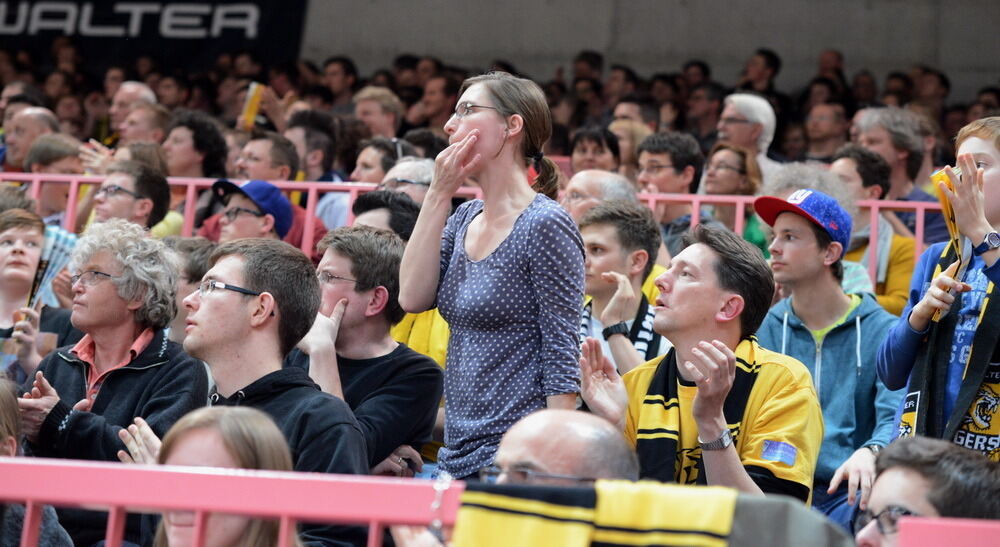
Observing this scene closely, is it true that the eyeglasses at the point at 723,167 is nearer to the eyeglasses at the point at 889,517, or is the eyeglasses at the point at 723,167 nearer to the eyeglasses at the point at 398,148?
the eyeglasses at the point at 398,148

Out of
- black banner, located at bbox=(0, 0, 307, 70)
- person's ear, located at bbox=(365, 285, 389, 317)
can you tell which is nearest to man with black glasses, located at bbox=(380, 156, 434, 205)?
person's ear, located at bbox=(365, 285, 389, 317)

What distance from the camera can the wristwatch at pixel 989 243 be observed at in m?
3.61

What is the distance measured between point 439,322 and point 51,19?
381 inches

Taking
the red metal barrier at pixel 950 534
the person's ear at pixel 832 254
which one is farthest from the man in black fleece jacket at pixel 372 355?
the red metal barrier at pixel 950 534

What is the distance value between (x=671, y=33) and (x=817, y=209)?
7.67 meters

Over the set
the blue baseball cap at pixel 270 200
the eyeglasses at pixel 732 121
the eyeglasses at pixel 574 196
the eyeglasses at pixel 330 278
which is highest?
the eyeglasses at pixel 732 121

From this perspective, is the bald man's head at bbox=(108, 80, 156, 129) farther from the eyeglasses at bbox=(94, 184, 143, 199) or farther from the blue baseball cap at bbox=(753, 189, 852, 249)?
the blue baseball cap at bbox=(753, 189, 852, 249)

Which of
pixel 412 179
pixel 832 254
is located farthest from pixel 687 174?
pixel 832 254

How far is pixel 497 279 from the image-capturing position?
3516mm

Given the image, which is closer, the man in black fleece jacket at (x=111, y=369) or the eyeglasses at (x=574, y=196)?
the man in black fleece jacket at (x=111, y=369)

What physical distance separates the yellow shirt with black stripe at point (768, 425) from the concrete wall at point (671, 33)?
27.7ft

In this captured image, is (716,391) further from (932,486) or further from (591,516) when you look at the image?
(591,516)

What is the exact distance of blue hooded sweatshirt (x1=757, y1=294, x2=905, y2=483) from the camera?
4375 mm

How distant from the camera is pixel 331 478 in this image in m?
2.13
